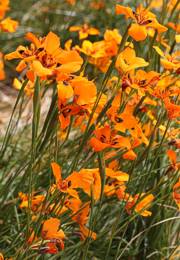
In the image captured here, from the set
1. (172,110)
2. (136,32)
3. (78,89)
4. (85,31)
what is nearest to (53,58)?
(78,89)

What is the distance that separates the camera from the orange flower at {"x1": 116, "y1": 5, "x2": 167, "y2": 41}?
104 cm

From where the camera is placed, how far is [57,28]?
3285 mm

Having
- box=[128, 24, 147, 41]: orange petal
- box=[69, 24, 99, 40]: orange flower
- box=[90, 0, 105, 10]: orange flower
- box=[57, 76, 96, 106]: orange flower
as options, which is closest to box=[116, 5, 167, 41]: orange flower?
box=[128, 24, 147, 41]: orange petal

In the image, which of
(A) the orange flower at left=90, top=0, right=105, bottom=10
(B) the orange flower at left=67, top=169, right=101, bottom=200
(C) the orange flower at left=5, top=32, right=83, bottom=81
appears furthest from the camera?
(A) the orange flower at left=90, top=0, right=105, bottom=10

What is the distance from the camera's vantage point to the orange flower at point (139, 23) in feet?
3.41

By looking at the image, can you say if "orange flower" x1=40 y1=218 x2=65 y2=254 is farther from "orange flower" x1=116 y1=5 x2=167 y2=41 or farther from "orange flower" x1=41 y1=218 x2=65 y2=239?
"orange flower" x1=116 y1=5 x2=167 y2=41

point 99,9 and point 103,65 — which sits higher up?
Result: point 103,65

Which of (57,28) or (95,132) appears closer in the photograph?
(95,132)

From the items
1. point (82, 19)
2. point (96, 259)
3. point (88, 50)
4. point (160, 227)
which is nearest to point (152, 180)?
point (160, 227)

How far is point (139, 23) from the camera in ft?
3.54

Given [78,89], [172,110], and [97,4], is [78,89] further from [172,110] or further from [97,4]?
[97,4]

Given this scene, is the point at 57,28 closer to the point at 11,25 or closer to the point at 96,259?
the point at 11,25

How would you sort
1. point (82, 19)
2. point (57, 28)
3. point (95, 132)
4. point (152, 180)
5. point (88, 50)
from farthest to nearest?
point (82, 19), point (57, 28), point (152, 180), point (88, 50), point (95, 132)

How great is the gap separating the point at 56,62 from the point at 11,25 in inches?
33.9
